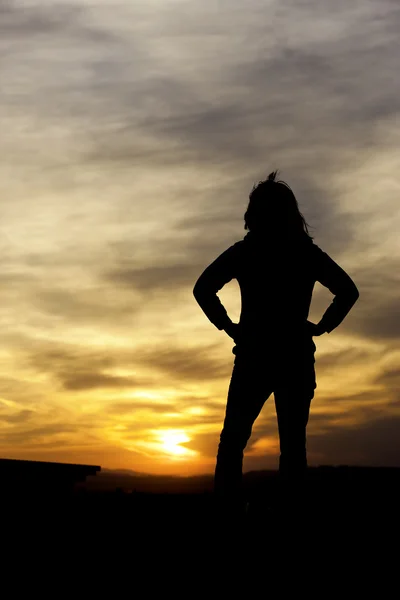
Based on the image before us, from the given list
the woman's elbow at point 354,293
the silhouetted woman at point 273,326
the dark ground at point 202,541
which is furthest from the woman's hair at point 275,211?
the dark ground at point 202,541

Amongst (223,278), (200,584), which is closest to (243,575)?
(200,584)

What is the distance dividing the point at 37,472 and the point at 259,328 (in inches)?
119

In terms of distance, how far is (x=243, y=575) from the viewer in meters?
5.37

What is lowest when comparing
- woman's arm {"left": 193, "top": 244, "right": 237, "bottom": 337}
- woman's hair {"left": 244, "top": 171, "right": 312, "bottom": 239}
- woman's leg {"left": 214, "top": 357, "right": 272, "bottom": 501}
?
woman's leg {"left": 214, "top": 357, "right": 272, "bottom": 501}

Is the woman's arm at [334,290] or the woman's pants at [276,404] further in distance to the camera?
the woman's arm at [334,290]

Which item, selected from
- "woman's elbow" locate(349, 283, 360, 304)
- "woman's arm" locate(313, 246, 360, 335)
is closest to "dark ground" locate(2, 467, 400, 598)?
"woman's arm" locate(313, 246, 360, 335)

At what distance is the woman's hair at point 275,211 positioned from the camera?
7312 millimetres

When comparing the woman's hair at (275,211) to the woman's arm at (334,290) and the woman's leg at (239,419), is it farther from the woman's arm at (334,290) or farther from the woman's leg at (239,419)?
the woman's leg at (239,419)

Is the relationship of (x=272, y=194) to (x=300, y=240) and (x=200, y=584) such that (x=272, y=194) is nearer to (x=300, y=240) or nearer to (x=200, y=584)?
(x=300, y=240)

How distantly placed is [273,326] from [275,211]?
94cm

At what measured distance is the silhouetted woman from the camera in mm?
7324

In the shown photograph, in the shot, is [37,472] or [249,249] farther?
[37,472]

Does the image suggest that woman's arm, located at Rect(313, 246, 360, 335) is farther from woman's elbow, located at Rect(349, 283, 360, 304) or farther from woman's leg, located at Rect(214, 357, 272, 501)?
woman's leg, located at Rect(214, 357, 272, 501)

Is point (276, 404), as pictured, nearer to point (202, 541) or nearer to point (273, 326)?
point (273, 326)
